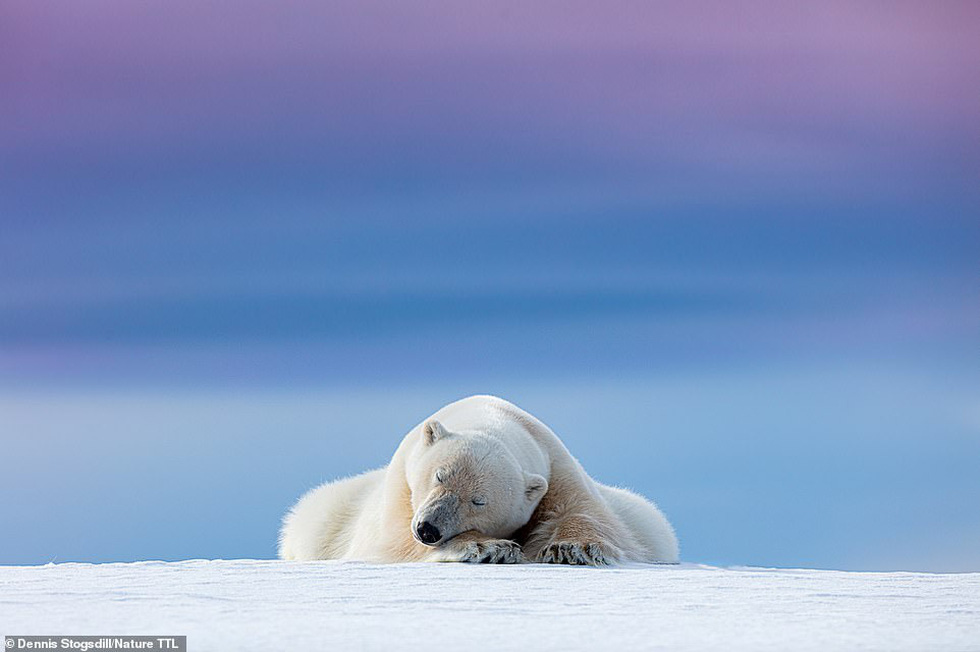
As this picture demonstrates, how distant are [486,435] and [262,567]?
1.96 metres

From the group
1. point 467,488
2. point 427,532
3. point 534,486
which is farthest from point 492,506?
point 427,532

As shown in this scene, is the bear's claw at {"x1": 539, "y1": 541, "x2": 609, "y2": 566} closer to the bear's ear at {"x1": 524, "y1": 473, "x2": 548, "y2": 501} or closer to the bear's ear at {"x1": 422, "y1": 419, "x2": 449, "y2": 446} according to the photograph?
the bear's ear at {"x1": 524, "y1": 473, "x2": 548, "y2": 501}

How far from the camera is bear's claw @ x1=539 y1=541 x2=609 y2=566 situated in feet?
24.7

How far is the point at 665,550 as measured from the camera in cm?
929

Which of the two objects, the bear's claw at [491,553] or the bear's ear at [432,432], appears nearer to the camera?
the bear's claw at [491,553]

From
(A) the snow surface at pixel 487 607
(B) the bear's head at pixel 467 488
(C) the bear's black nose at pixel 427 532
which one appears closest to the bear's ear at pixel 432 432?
(B) the bear's head at pixel 467 488

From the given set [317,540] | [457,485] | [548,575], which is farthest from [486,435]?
[317,540]

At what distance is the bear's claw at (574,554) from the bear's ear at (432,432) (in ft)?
3.57

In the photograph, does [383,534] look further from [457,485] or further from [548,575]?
[548,575]

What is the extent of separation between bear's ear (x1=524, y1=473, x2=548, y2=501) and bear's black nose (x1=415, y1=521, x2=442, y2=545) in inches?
30.3

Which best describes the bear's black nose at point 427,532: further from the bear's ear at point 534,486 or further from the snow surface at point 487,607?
the bear's ear at point 534,486

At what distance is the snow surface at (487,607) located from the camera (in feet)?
13.7

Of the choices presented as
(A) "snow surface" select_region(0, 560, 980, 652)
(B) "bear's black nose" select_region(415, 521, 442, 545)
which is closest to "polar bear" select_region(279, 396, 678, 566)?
(B) "bear's black nose" select_region(415, 521, 442, 545)

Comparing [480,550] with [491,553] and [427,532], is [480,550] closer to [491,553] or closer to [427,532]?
[491,553]
